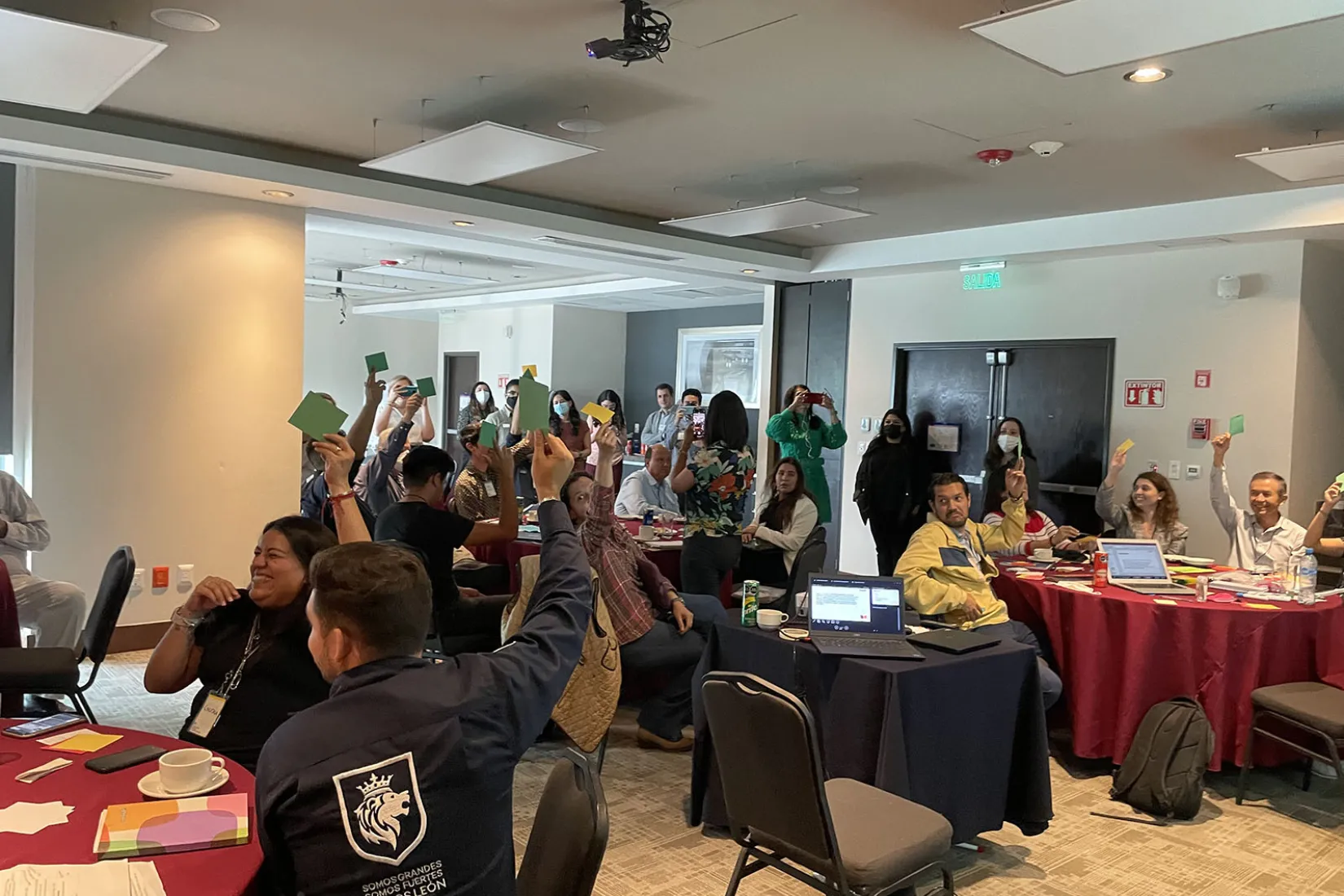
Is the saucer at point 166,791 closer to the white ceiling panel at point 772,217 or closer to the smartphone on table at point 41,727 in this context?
the smartphone on table at point 41,727

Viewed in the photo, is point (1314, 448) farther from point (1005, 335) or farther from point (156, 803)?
point (156, 803)

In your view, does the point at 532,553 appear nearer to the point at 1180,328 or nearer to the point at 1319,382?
the point at 1180,328

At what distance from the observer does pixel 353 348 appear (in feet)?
49.3

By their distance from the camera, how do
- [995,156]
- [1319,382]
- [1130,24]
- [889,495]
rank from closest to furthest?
[1130,24]
[995,156]
[1319,382]
[889,495]

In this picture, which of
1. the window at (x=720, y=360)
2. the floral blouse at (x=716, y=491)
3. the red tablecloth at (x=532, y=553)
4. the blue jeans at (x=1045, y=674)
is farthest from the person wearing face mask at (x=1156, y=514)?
the window at (x=720, y=360)

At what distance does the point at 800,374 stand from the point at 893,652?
6.12 metres

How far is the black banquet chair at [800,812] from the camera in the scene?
7.67 feet

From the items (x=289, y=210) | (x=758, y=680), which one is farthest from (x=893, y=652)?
(x=289, y=210)

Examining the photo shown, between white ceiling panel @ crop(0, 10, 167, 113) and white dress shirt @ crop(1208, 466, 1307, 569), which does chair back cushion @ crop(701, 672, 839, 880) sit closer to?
white ceiling panel @ crop(0, 10, 167, 113)

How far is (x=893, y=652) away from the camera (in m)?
3.10

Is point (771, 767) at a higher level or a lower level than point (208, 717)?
lower

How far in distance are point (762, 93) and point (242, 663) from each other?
311 centimetres

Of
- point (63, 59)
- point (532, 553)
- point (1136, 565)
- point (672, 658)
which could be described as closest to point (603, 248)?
point (532, 553)

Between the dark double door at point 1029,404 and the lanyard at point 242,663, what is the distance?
5832 mm
